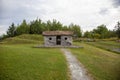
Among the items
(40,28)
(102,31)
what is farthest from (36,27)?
(102,31)

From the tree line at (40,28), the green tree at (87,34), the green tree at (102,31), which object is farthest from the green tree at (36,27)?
the green tree at (102,31)

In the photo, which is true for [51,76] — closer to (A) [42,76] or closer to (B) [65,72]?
(A) [42,76]

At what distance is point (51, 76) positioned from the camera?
12.2 m

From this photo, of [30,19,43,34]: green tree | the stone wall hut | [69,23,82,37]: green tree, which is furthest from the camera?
[69,23,82,37]: green tree

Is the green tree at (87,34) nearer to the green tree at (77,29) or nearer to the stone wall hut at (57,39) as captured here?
the green tree at (77,29)

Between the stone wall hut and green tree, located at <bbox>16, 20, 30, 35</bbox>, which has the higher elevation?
green tree, located at <bbox>16, 20, 30, 35</bbox>

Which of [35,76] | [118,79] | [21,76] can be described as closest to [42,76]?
[35,76]

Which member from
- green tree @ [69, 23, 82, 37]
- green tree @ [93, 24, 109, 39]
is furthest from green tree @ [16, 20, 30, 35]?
green tree @ [93, 24, 109, 39]

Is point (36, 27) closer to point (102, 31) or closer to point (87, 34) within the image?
point (87, 34)

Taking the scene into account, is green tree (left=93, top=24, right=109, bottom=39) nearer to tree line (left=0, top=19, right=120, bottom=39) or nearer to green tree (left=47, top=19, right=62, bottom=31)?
tree line (left=0, top=19, right=120, bottom=39)

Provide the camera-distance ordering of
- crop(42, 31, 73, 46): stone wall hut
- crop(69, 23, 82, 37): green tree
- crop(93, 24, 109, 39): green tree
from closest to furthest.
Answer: crop(42, 31, 73, 46): stone wall hut → crop(69, 23, 82, 37): green tree → crop(93, 24, 109, 39): green tree

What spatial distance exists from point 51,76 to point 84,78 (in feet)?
8.76

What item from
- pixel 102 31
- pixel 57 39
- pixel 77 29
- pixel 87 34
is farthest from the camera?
pixel 102 31

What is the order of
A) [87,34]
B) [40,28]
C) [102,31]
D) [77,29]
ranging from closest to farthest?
[40,28] → [77,29] → [87,34] → [102,31]
